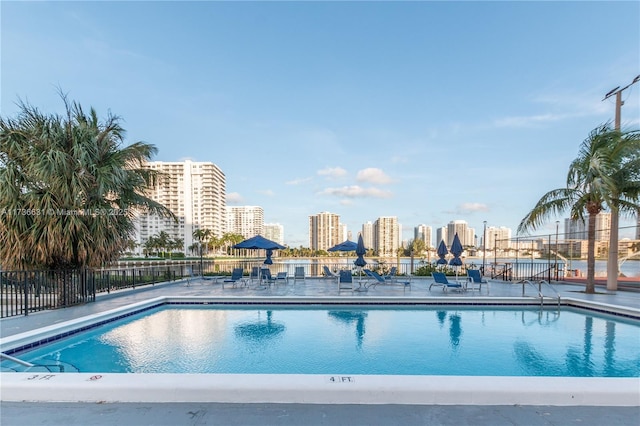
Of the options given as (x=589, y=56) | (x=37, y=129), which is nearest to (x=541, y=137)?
(x=589, y=56)

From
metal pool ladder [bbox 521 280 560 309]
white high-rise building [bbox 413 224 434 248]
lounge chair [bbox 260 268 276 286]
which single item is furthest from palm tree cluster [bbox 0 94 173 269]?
white high-rise building [bbox 413 224 434 248]

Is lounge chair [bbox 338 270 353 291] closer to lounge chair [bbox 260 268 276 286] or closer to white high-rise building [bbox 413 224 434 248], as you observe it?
lounge chair [bbox 260 268 276 286]

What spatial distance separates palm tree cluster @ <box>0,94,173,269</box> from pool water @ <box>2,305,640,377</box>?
85.3 inches

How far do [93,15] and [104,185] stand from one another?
24.5ft

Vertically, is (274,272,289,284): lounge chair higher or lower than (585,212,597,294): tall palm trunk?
lower

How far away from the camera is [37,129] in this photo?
7172 mm

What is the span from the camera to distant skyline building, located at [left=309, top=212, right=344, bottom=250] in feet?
301

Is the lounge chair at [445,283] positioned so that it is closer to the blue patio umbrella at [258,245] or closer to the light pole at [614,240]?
the light pole at [614,240]

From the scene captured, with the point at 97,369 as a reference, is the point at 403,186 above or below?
above

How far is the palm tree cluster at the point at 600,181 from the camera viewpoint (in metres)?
9.10

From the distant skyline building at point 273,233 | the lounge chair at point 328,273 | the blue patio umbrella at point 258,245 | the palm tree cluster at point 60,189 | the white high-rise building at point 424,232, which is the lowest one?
the distant skyline building at point 273,233

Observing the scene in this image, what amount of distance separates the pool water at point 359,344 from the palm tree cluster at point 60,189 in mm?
2167

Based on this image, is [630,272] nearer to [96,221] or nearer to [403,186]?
[403,186]

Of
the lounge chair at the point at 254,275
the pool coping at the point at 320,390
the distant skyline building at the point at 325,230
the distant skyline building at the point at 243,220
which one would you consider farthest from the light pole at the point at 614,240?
the distant skyline building at the point at 243,220
